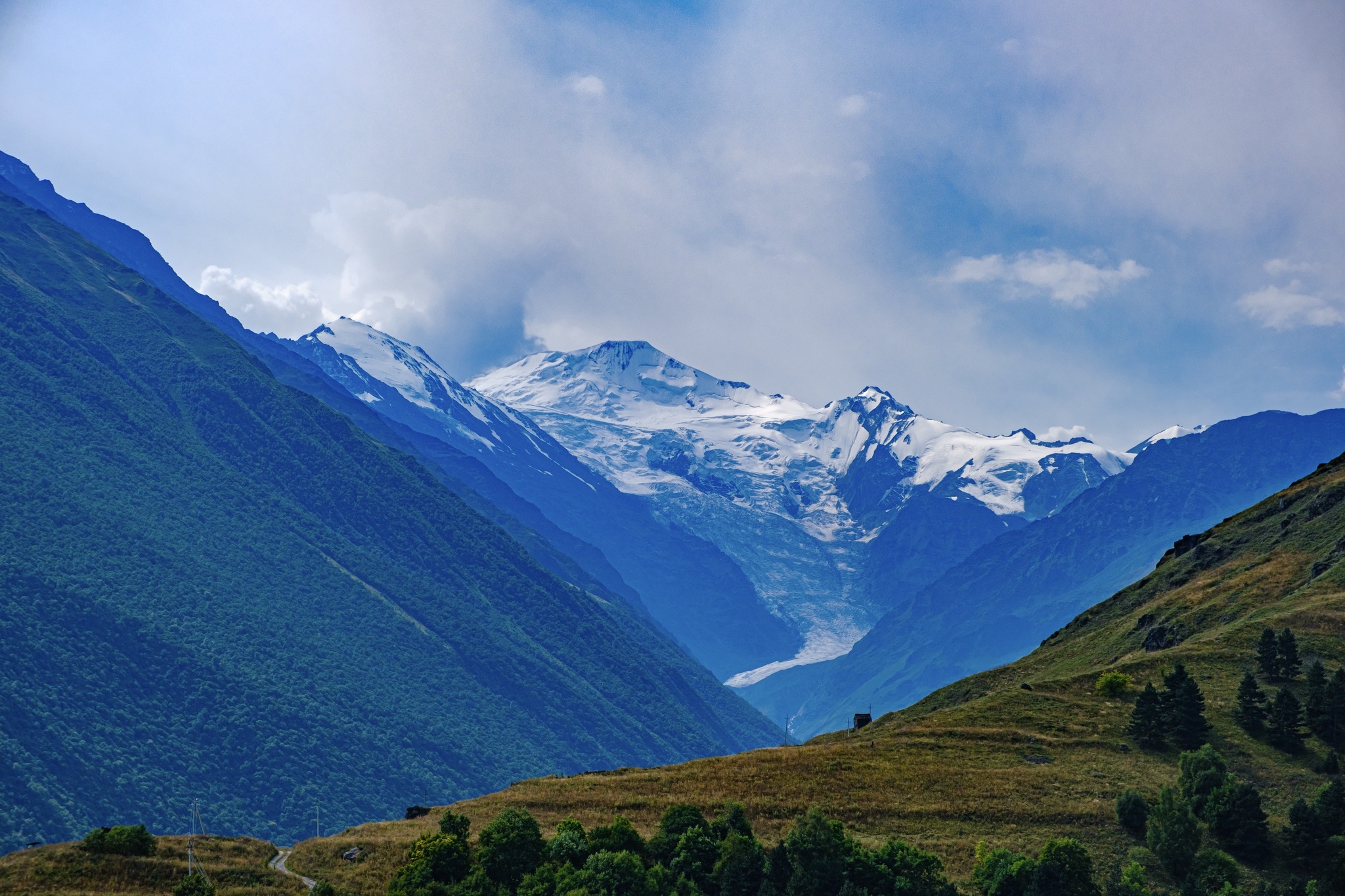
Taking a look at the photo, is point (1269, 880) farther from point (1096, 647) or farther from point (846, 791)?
point (1096, 647)

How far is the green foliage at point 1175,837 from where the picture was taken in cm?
8694

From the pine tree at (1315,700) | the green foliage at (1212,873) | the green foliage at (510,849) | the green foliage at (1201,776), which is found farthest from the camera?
the pine tree at (1315,700)

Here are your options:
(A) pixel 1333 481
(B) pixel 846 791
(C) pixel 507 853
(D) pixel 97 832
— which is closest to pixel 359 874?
(C) pixel 507 853

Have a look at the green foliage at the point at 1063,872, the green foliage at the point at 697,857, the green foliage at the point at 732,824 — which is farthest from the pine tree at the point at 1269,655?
the green foliage at the point at 697,857

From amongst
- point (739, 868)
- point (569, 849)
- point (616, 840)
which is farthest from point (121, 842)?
point (739, 868)

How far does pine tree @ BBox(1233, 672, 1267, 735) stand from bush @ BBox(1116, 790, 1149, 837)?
20244 mm

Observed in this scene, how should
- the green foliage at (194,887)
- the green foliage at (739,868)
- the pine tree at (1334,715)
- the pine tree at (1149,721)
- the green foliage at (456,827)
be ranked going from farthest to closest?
the pine tree at (1149,721)
the pine tree at (1334,715)
the green foliage at (456,827)
the green foliage at (739,868)
the green foliage at (194,887)

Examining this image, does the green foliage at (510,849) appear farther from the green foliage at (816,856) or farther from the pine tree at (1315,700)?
the pine tree at (1315,700)

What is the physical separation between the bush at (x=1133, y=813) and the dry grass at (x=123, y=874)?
6666 centimetres

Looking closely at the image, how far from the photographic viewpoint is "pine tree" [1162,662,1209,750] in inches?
4178

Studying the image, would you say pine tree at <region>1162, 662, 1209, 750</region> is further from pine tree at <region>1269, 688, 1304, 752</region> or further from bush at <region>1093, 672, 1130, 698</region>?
bush at <region>1093, 672, 1130, 698</region>

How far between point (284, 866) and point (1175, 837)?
73.0 m

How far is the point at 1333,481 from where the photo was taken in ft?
558

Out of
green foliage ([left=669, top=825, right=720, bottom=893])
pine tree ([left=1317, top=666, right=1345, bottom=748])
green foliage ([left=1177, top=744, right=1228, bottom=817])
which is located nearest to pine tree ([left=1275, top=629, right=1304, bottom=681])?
pine tree ([left=1317, top=666, right=1345, bottom=748])
